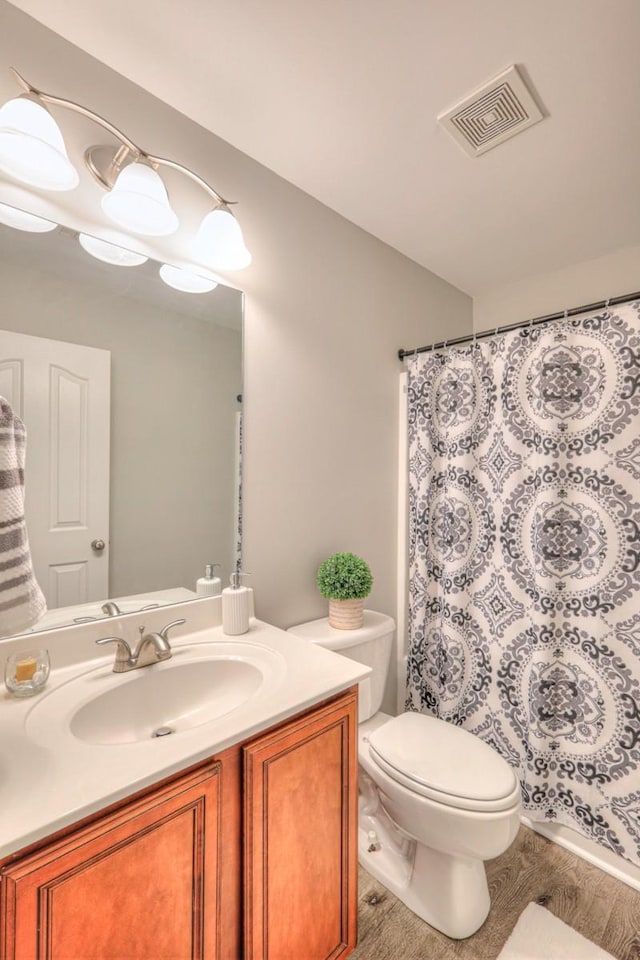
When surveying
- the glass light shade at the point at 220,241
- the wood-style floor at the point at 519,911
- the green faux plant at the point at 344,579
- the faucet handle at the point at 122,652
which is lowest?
the wood-style floor at the point at 519,911

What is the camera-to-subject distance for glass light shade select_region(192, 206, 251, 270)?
4.40 feet

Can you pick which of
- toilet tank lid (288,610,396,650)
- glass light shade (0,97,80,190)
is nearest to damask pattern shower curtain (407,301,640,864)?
toilet tank lid (288,610,396,650)

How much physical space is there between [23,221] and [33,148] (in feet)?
0.52

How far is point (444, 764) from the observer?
1296mm

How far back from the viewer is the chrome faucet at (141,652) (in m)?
1.10

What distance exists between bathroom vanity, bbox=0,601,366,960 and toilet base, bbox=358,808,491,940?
32cm

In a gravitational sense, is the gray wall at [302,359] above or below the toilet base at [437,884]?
above

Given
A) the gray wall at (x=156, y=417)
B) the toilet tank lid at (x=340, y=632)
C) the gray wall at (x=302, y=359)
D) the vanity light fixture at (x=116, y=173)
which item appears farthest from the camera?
the toilet tank lid at (x=340, y=632)

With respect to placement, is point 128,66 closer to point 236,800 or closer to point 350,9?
point 350,9

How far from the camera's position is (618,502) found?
146 centimetres

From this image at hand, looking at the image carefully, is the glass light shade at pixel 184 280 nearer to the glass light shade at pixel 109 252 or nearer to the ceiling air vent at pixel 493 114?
the glass light shade at pixel 109 252

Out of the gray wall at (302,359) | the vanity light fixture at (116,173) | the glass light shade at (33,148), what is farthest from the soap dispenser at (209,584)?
the glass light shade at (33,148)

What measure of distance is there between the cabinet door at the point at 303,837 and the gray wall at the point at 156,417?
0.60 m

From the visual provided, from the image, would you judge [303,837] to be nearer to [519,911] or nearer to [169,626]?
[169,626]
